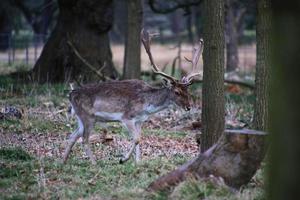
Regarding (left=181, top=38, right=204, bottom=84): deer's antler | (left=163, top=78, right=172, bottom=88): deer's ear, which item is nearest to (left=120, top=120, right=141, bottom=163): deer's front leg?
(left=163, top=78, right=172, bottom=88): deer's ear

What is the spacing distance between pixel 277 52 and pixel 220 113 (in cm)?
544

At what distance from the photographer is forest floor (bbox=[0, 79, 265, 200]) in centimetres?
873

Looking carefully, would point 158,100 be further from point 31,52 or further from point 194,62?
point 31,52

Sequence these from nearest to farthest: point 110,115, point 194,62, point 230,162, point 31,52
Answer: point 230,162 → point 110,115 → point 194,62 → point 31,52

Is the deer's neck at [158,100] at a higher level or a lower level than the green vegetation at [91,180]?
higher

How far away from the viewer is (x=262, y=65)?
1131cm

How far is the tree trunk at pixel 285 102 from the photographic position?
208 inches

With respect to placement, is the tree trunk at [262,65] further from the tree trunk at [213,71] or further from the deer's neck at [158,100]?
the deer's neck at [158,100]

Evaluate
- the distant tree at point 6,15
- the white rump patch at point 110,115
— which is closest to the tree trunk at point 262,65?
the white rump patch at point 110,115

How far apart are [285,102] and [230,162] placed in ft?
10.9

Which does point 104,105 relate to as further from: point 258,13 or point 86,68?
point 86,68

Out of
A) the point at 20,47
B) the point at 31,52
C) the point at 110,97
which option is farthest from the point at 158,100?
the point at 20,47

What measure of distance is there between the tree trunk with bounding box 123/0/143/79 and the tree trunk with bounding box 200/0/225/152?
888 centimetres

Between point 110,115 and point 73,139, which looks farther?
point 110,115
